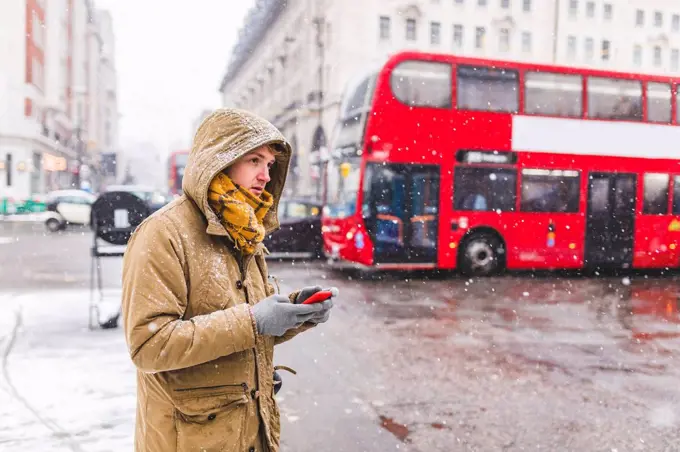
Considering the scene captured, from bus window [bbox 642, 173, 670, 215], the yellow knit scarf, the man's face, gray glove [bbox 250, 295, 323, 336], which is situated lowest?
gray glove [bbox 250, 295, 323, 336]

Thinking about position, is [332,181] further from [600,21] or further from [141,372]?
[600,21]

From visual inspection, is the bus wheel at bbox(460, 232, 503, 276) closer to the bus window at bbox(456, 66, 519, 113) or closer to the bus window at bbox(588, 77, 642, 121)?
the bus window at bbox(456, 66, 519, 113)

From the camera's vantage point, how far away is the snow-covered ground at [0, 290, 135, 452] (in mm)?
4402

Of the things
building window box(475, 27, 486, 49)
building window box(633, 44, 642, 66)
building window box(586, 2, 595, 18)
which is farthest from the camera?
building window box(633, 44, 642, 66)

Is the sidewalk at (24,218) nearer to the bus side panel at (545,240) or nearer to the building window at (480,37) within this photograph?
the bus side panel at (545,240)

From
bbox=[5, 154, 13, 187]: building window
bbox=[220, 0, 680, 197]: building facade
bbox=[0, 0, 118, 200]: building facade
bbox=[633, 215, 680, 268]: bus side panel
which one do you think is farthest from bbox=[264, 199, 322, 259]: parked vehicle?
bbox=[5, 154, 13, 187]: building window

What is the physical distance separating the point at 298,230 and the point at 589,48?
133 feet

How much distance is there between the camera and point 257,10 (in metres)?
63.1

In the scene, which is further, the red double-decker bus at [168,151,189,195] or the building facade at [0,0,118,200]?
the building facade at [0,0,118,200]

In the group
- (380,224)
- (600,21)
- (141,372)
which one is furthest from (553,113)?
(600,21)

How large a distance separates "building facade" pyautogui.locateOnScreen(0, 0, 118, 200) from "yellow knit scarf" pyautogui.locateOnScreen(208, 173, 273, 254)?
43376 mm

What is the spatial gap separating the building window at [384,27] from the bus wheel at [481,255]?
30.7m

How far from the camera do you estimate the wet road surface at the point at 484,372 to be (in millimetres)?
4723

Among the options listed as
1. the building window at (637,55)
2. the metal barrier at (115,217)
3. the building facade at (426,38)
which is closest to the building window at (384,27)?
the building facade at (426,38)
